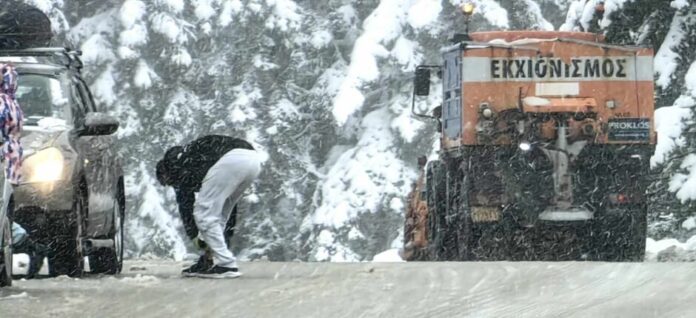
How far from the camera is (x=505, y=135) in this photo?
1705 centimetres

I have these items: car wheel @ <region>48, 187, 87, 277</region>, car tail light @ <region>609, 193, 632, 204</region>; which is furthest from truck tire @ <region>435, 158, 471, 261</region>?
car wheel @ <region>48, 187, 87, 277</region>

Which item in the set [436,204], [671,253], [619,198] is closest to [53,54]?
[436,204]

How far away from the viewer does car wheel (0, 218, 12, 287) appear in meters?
10.2

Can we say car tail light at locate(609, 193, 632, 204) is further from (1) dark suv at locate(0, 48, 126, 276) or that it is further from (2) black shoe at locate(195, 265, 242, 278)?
(2) black shoe at locate(195, 265, 242, 278)

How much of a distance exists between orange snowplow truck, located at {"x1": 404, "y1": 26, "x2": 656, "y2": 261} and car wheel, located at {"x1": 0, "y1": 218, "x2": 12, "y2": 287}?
24.9 ft

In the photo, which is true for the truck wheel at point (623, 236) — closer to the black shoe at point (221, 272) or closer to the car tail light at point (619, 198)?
the car tail light at point (619, 198)

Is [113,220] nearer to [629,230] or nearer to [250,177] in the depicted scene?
[250,177]

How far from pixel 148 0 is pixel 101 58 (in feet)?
5.62

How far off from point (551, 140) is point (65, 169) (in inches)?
279

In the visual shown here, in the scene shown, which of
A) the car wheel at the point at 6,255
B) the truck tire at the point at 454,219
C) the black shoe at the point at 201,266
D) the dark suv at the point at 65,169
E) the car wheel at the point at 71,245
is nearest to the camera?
the car wheel at the point at 6,255

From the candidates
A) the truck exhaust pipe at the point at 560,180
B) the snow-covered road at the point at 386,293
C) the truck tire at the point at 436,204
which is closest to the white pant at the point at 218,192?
the snow-covered road at the point at 386,293

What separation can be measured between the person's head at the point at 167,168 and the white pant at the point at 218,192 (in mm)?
258

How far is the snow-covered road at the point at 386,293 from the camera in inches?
354

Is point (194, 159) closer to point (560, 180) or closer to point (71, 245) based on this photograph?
point (71, 245)
